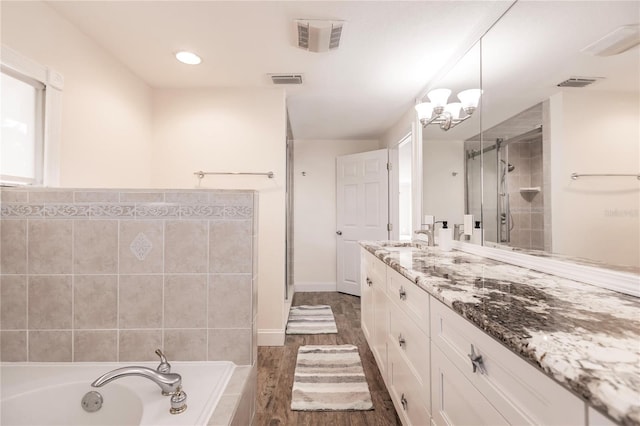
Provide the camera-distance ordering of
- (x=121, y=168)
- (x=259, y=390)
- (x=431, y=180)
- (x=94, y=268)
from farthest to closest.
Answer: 1. (x=431, y=180)
2. (x=121, y=168)
3. (x=259, y=390)
4. (x=94, y=268)

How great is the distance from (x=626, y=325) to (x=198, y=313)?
1397mm

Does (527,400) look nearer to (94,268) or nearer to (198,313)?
(198,313)

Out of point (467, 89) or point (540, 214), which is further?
point (467, 89)

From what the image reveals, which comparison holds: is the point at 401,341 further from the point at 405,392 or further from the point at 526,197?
the point at 526,197

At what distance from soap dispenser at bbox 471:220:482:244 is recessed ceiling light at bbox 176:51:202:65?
2301 mm

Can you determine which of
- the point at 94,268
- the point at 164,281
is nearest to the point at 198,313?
A: the point at 164,281

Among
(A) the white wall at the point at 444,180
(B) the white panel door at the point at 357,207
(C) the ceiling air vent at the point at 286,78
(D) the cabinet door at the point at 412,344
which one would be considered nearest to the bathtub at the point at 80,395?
(D) the cabinet door at the point at 412,344

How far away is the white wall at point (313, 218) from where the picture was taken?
14.2 ft

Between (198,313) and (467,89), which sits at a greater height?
(467,89)

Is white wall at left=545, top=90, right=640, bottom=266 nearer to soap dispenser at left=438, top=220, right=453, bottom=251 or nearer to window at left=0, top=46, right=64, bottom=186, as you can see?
soap dispenser at left=438, top=220, right=453, bottom=251

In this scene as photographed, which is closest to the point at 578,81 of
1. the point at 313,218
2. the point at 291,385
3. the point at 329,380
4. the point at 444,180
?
the point at 444,180

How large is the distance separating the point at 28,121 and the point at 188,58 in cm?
105

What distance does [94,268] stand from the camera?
1.23 m

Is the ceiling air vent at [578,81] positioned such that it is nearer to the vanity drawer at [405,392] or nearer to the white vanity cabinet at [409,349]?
the white vanity cabinet at [409,349]
